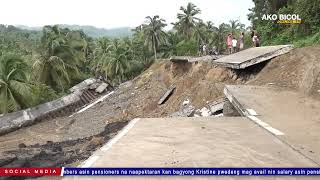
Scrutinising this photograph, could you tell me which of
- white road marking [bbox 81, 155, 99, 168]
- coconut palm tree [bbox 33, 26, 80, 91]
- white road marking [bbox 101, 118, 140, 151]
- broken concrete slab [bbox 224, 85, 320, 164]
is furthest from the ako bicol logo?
white road marking [bbox 81, 155, 99, 168]

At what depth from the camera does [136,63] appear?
56000 mm

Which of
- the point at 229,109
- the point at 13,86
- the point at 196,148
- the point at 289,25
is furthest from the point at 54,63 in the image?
the point at 196,148

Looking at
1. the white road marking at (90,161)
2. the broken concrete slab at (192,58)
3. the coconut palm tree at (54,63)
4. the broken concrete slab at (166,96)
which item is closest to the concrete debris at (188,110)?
the broken concrete slab at (166,96)

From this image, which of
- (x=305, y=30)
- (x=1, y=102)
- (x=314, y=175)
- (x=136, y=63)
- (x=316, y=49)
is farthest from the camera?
(x=136, y=63)

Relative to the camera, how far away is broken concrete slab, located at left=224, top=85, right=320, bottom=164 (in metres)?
7.17

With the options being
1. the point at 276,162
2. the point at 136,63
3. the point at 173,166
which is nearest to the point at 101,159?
the point at 173,166

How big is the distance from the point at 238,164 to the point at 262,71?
10425mm

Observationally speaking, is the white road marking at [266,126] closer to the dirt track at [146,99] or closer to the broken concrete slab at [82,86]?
the dirt track at [146,99]

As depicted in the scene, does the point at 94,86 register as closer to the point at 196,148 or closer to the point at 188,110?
the point at 188,110

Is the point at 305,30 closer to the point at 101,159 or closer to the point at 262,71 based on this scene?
the point at 262,71

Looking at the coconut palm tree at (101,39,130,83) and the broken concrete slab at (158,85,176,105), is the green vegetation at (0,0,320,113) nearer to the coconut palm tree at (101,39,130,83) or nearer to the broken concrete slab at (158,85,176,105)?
the coconut palm tree at (101,39,130,83)

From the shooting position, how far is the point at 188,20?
63312mm

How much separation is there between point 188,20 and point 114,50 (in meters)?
14.6

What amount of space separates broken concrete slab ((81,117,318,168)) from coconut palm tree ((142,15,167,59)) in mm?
49719
